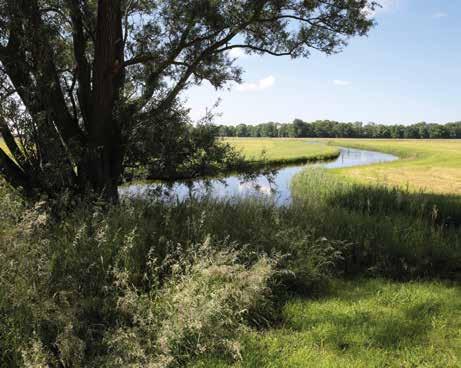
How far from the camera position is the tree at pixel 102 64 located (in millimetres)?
6078

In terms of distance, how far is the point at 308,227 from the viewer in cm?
596

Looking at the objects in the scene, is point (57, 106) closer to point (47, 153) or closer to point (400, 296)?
point (47, 153)

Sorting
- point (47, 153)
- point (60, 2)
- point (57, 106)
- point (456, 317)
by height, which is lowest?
point (456, 317)

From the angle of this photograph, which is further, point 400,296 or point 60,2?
point 60,2

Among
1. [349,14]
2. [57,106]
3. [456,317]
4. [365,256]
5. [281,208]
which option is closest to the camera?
[456,317]

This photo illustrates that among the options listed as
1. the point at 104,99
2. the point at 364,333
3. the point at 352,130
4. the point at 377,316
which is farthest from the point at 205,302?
the point at 352,130

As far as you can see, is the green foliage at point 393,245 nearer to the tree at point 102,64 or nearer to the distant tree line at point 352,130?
the tree at point 102,64

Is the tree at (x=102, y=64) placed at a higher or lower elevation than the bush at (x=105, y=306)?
higher

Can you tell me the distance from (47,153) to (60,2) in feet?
9.08

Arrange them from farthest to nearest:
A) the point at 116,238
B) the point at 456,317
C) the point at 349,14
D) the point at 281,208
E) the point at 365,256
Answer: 1. the point at 349,14
2. the point at 281,208
3. the point at 365,256
4. the point at 116,238
5. the point at 456,317

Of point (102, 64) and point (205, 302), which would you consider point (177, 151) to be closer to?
point (102, 64)

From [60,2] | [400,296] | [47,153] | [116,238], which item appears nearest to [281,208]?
[400,296]

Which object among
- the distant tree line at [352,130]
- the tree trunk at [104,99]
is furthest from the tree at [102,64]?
the distant tree line at [352,130]

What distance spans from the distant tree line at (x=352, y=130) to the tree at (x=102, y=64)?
425 ft
